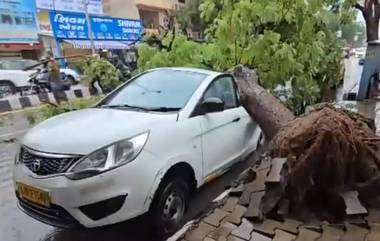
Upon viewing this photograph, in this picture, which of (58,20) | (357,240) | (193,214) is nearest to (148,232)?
(193,214)

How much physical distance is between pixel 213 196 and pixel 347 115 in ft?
5.65

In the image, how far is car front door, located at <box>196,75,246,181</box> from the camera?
404cm

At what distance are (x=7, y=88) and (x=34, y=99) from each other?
295 centimetres

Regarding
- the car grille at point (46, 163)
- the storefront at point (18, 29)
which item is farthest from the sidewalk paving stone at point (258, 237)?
the storefront at point (18, 29)

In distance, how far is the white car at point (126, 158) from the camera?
301 cm

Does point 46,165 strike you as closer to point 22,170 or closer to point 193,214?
point 22,170

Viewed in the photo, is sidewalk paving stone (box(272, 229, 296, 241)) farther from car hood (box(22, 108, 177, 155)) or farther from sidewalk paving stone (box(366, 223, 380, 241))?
car hood (box(22, 108, 177, 155))

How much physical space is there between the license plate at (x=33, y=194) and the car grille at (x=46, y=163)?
0.47ft

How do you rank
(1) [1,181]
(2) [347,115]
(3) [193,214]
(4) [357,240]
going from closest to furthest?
(4) [357,240], (2) [347,115], (3) [193,214], (1) [1,181]

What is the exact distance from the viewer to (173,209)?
355cm

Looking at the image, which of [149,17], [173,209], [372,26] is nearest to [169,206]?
[173,209]

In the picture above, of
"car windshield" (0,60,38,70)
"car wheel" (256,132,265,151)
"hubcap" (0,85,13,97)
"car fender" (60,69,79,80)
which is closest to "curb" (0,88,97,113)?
"hubcap" (0,85,13,97)

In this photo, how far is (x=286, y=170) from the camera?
10.6 feet

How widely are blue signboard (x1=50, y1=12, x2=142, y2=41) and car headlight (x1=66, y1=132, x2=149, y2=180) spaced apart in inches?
790
